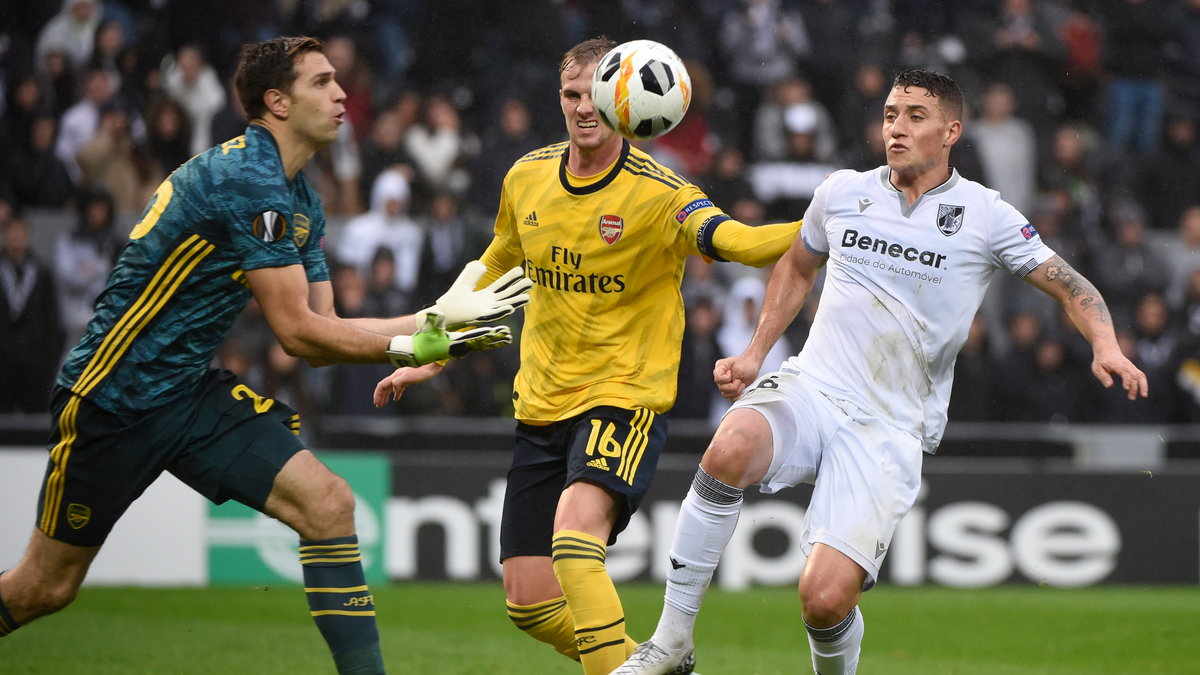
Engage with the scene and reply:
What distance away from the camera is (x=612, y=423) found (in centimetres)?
621

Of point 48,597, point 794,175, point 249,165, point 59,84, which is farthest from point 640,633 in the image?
point 59,84

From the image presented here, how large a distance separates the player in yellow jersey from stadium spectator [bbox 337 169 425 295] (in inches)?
274

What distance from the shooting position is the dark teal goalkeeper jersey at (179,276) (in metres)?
5.69

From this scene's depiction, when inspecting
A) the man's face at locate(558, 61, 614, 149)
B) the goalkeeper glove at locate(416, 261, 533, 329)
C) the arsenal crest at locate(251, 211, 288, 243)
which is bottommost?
the goalkeeper glove at locate(416, 261, 533, 329)

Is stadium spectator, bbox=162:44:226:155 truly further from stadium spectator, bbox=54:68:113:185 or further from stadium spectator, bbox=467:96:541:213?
stadium spectator, bbox=467:96:541:213

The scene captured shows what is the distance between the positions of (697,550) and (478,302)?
131cm

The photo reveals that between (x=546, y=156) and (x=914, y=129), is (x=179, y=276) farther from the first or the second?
(x=914, y=129)

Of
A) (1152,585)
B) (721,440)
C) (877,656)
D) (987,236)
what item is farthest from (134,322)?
(1152,585)

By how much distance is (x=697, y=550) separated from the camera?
19.7ft

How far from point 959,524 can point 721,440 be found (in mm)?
6539

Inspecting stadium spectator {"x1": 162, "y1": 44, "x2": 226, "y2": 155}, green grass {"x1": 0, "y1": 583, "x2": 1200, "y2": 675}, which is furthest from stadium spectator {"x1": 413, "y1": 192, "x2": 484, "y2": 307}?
green grass {"x1": 0, "y1": 583, "x2": 1200, "y2": 675}

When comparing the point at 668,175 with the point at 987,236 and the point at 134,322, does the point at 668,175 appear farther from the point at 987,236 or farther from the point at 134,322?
the point at 134,322

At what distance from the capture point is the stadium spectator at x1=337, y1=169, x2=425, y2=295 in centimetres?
1346

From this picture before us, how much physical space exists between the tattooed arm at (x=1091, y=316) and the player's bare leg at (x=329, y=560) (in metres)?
2.89
